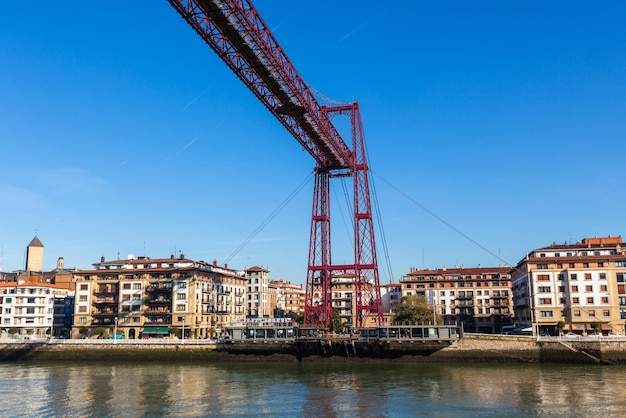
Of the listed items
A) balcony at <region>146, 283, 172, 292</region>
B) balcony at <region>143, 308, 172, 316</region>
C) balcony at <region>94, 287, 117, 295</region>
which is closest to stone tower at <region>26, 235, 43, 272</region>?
balcony at <region>94, 287, 117, 295</region>

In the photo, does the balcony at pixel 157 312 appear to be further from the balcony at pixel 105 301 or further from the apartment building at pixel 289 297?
the apartment building at pixel 289 297

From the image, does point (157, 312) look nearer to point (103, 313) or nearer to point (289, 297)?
point (103, 313)

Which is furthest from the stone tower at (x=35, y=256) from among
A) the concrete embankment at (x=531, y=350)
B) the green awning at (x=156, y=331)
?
the concrete embankment at (x=531, y=350)

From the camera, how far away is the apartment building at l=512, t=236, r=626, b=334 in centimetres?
6531

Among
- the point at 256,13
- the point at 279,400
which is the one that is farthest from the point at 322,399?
the point at 256,13

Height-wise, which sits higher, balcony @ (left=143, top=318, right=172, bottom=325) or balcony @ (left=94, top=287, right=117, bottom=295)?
balcony @ (left=94, top=287, right=117, bottom=295)

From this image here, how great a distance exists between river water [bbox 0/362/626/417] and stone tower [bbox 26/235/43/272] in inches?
3675

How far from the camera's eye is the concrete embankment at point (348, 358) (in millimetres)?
52594

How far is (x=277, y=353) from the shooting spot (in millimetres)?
59438

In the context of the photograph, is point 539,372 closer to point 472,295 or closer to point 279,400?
point 279,400

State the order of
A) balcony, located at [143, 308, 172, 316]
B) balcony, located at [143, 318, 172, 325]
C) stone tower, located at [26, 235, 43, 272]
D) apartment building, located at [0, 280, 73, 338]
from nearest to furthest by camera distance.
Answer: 1. balcony, located at [143, 318, 172, 325]
2. balcony, located at [143, 308, 172, 316]
3. apartment building, located at [0, 280, 73, 338]
4. stone tower, located at [26, 235, 43, 272]

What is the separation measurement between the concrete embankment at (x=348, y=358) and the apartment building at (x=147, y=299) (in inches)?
519

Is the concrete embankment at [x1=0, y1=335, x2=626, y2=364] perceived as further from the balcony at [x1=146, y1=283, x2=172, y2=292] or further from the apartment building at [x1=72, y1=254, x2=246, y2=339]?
the balcony at [x1=146, y1=283, x2=172, y2=292]

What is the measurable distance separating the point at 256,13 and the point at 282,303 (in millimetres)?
98165
